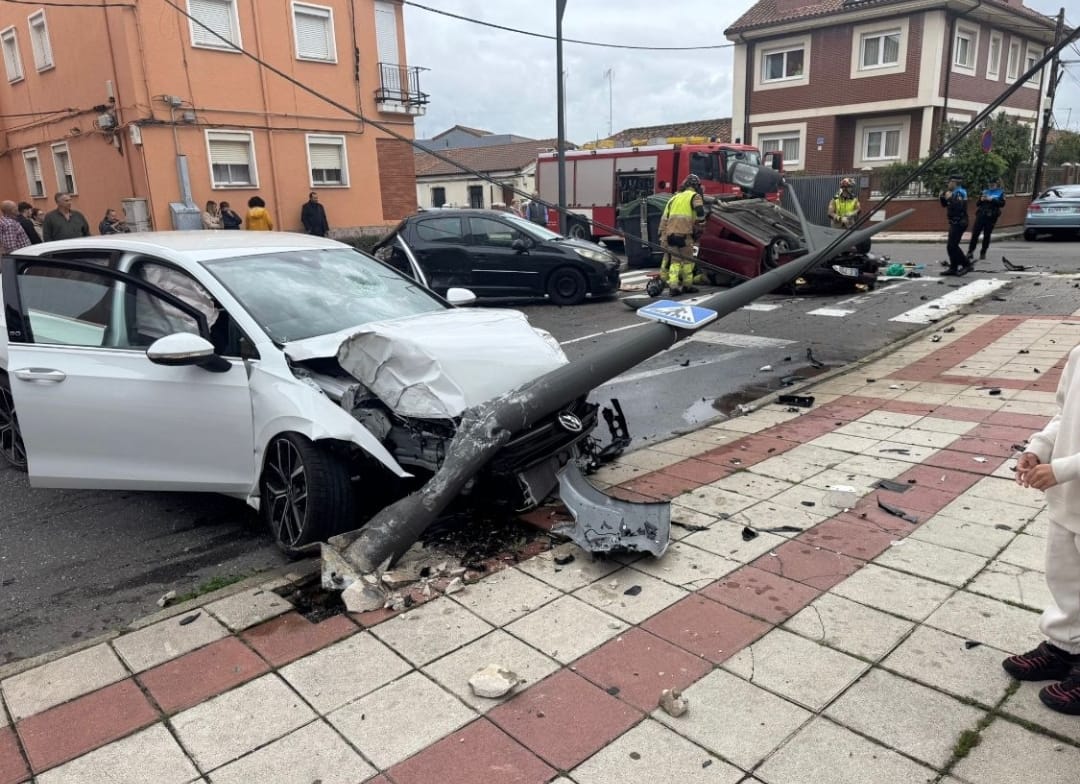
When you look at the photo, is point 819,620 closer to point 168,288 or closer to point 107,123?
point 168,288

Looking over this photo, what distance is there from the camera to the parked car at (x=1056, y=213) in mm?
19672

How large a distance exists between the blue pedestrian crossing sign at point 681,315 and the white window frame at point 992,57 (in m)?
34.9

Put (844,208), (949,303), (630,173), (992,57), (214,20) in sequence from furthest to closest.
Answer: (992,57) < (630,173) < (214,20) < (844,208) < (949,303)

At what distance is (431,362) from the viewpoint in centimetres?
379

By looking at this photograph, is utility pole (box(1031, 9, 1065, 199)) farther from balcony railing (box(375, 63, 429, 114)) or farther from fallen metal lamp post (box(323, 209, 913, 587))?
fallen metal lamp post (box(323, 209, 913, 587))

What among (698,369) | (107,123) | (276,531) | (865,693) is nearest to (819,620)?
(865,693)

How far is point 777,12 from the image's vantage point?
1287 inches

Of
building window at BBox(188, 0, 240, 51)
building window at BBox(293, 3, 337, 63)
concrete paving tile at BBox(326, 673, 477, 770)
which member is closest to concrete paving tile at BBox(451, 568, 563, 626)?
concrete paving tile at BBox(326, 673, 477, 770)

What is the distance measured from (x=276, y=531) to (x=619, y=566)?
1771 millimetres

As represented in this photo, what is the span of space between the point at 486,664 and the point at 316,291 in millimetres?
2572

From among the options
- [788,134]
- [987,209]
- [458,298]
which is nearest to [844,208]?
[987,209]

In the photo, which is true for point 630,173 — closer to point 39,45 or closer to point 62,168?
point 62,168

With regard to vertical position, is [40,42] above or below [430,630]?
above

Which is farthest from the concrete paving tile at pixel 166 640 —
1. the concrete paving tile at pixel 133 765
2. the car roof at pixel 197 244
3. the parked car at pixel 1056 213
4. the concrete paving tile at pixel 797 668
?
the parked car at pixel 1056 213
